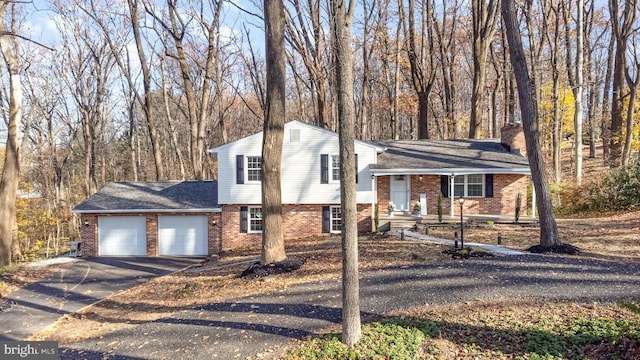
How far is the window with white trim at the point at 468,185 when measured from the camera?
16.0 m

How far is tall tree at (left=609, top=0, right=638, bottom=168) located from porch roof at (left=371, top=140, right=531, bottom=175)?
8.33 meters

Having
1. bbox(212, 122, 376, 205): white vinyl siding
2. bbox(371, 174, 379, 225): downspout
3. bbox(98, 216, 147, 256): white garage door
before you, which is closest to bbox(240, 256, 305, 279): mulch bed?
bbox(371, 174, 379, 225): downspout

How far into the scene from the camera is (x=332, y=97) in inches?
1021

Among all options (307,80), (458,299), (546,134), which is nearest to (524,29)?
(546,134)

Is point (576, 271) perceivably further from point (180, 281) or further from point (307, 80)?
point (307, 80)

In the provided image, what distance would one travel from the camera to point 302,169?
53.0ft

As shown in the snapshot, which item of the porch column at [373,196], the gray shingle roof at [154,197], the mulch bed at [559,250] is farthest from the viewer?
the gray shingle roof at [154,197]

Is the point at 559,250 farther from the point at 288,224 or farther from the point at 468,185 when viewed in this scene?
the point at 288,224

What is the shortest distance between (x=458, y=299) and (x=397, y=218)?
8.74m

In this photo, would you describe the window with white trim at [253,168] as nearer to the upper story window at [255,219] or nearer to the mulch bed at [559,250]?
the upper story window at [255,219]

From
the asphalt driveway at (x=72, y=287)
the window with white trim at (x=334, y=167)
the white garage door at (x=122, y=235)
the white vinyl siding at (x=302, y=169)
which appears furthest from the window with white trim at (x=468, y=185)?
the white garage door at (x=122, y=235)

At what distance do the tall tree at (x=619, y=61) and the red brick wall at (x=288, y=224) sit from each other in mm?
16248

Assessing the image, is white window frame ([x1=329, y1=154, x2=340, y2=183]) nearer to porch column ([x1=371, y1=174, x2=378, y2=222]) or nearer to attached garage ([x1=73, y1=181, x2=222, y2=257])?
porch column ([x1=371, y1=174, x2=378, y2=222])

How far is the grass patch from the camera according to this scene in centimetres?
466
